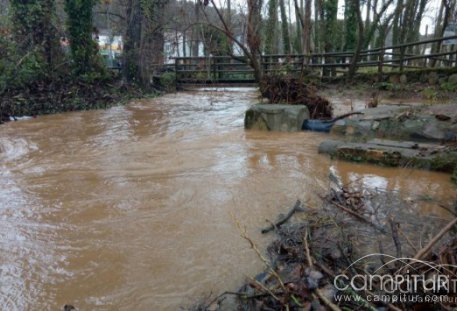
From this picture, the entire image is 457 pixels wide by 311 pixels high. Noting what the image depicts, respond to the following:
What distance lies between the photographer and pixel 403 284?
77.3 inches

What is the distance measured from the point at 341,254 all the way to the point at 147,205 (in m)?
2.10

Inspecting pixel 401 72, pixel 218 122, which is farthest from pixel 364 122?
pixel 401 72

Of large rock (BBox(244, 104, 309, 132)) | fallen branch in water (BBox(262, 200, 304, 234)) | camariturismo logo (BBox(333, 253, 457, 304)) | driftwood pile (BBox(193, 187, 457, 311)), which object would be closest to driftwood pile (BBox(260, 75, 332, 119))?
large rock (BBox(244, 104, 309, 132))

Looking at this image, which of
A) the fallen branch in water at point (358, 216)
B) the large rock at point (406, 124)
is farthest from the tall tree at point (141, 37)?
the fallen branch in water at point (358, 216)

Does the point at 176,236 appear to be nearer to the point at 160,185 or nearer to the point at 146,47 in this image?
the point at 160,185

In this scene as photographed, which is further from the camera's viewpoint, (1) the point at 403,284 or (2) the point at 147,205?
(2) the point at 147,205

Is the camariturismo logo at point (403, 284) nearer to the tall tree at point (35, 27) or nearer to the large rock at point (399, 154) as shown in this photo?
the large rock at point (399, 154)

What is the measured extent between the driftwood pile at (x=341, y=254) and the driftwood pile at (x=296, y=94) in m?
4.40

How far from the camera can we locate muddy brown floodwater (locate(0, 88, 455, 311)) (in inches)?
102

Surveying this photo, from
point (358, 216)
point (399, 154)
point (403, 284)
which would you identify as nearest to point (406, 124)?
point (399, 154)

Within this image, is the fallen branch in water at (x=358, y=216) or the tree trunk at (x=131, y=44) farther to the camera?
the tree trunk at (x=131, y=44)

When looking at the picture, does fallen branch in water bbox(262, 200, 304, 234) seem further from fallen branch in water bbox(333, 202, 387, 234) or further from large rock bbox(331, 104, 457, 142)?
large rock bbox(331, 104, 457, 142)

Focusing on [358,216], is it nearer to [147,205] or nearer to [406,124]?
[147,205]

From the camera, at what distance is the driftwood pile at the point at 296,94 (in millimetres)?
7984
